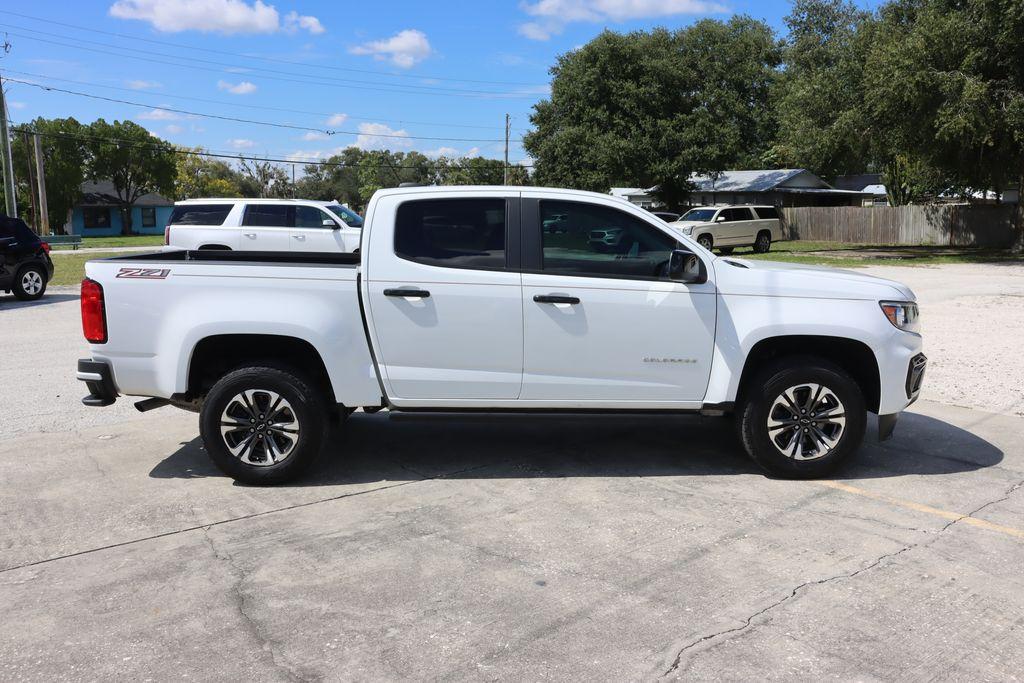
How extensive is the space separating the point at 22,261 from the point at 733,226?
80.9 feet

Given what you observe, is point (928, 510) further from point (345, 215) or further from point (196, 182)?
point (196, 182)

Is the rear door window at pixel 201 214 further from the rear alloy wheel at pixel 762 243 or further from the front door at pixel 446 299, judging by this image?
the rear alloy wheel at pixel 762 243

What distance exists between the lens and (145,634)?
12.1 feet

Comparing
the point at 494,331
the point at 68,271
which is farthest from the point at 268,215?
the point at 494,331

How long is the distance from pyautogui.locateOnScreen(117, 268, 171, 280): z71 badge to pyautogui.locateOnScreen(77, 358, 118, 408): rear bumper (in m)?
0.59

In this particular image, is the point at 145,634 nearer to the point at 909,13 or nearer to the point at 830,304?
the point at 830,304

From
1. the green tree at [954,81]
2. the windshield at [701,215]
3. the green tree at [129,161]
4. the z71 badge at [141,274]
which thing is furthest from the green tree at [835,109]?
the green tree at [129,161]

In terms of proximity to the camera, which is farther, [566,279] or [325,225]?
[325,225]

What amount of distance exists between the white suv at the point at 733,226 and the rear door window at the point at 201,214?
721 inches

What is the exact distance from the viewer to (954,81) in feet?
84.5

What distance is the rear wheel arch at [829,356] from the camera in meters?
5.71

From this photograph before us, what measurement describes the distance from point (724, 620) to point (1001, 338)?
9.83 meters

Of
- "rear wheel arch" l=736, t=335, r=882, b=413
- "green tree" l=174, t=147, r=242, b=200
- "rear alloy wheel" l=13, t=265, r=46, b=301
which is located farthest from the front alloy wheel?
"green tree" l=174, t=147, r=242, b=200

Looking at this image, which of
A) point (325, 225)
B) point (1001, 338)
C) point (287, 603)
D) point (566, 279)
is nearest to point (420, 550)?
point (287, 603)
